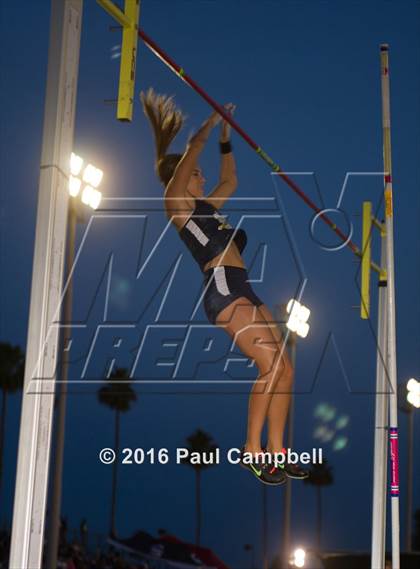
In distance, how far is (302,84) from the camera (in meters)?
26.8

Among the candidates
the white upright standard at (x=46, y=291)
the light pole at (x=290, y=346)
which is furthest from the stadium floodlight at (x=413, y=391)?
the white upright standard at (x=46, y=291)

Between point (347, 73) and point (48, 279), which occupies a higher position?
point (347, 73)

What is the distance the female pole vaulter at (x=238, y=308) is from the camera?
5.05 meters

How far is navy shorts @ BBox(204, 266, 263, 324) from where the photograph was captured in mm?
5102

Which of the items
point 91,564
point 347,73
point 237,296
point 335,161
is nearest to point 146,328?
point 237,296

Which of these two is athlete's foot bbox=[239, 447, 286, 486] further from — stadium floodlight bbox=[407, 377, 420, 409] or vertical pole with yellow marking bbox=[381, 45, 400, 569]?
stadium floodlight bbox=[407, 377, 420, 409]

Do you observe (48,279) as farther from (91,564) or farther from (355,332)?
(91,564)

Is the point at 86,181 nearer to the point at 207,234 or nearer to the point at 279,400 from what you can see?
the point at 207,234

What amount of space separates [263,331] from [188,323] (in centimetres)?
100

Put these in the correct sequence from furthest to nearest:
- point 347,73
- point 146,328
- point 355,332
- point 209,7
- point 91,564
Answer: point 347,73 < point 209,7 < point 91,564 < point 355,332 < point 146,328

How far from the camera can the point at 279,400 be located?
5.08 meters

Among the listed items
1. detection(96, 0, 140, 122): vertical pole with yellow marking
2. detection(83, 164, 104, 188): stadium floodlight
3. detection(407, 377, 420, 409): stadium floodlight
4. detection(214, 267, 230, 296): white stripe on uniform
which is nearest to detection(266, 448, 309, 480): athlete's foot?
detection(214, 267, 230, 296): white stripe on uniform

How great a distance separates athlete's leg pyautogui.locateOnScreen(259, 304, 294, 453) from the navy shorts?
17 centimetres

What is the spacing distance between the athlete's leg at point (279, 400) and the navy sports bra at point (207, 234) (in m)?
0.49
